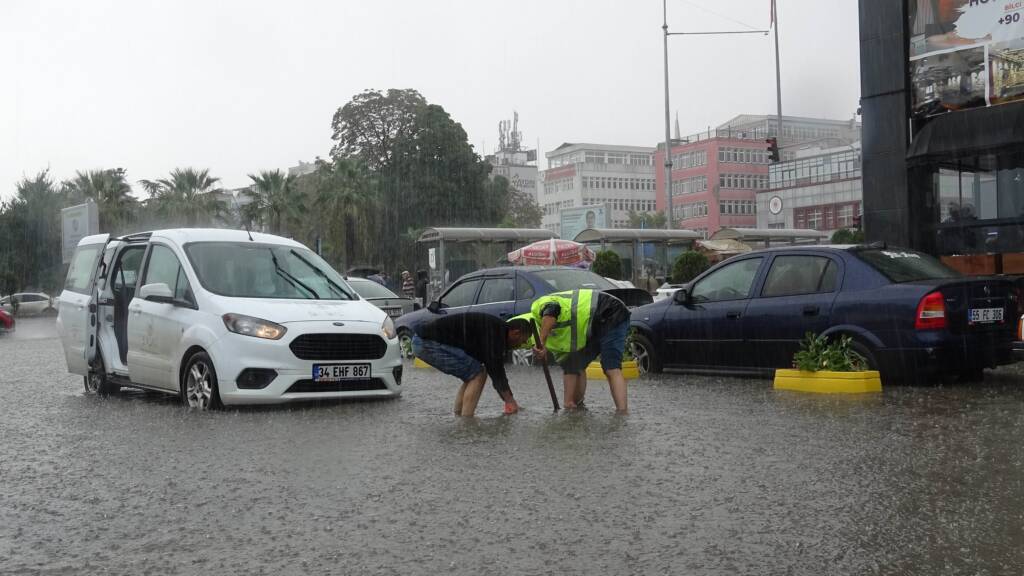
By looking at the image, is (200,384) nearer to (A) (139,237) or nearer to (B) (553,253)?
(A) (139,237)

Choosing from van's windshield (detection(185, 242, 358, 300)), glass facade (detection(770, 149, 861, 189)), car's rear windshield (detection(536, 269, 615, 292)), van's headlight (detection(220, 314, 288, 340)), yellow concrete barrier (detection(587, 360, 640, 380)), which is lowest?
yellow concrete barrier (detection(587, 360, 640, 380))

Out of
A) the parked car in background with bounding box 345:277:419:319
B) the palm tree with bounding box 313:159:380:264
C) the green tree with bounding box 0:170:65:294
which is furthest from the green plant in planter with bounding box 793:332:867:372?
the green tree with bounding box 0:170:65:294

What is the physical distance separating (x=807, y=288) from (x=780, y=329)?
0.50m

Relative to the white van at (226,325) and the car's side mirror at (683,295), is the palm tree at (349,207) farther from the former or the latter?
the car's side mirror at (683,295)

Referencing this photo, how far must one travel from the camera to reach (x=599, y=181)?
138 m

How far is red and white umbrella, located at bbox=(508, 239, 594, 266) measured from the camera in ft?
119

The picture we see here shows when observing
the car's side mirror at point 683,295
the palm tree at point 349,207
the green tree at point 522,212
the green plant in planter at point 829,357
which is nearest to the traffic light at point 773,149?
the car's side mirror at point 683,295

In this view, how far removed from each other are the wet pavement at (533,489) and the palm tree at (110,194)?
178 feet

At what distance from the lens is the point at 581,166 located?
13550cm

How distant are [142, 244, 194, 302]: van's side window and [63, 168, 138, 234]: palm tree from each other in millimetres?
52262

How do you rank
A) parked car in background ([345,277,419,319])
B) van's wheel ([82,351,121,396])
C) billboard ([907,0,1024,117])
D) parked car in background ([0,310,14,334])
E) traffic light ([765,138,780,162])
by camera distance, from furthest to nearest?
1. traffic light ([765,138,780,162])
2. parked car in background ([0,310,14,334])
3. parked car in background ([345,277,419,319])
4. billboard ([907,0,1024,117])
5. van's wheel ([82,351,121,396])

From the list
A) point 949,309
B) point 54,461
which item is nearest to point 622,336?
point 949,309

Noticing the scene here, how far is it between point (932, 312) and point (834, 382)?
1.09 m

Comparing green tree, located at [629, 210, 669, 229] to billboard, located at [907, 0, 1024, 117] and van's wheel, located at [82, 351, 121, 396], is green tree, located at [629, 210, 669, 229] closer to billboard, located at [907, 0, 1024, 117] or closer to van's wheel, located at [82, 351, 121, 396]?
billboard, located at [907, 0, 1024, 117]
